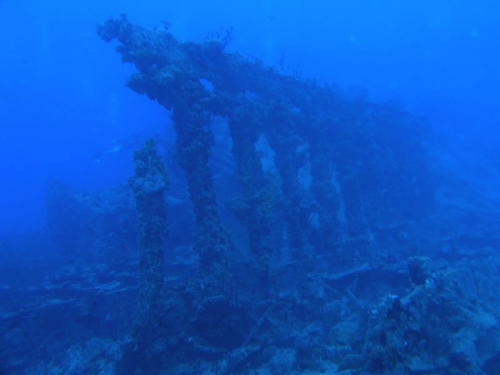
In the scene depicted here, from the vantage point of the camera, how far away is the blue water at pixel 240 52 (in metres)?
33.2

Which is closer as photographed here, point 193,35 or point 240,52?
point 240,52

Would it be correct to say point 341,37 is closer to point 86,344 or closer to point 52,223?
point 52,223

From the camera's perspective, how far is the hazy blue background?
206ft

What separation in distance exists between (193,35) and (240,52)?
237 ft

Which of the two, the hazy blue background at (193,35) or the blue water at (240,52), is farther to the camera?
the hazy blue background at (193,35)

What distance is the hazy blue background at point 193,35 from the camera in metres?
62.7

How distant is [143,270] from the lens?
24.0 feet

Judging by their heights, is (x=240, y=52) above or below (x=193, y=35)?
below

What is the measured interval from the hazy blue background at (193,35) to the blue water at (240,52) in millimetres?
529

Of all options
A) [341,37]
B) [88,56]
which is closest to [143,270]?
[341,37]

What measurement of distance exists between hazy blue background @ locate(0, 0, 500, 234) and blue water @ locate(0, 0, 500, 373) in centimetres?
53

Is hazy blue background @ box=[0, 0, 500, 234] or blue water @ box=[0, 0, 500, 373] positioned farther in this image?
hazy blue background @ box=[0, 0, 500, 234]

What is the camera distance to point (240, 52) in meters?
44.2

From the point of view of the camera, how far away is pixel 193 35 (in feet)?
345
